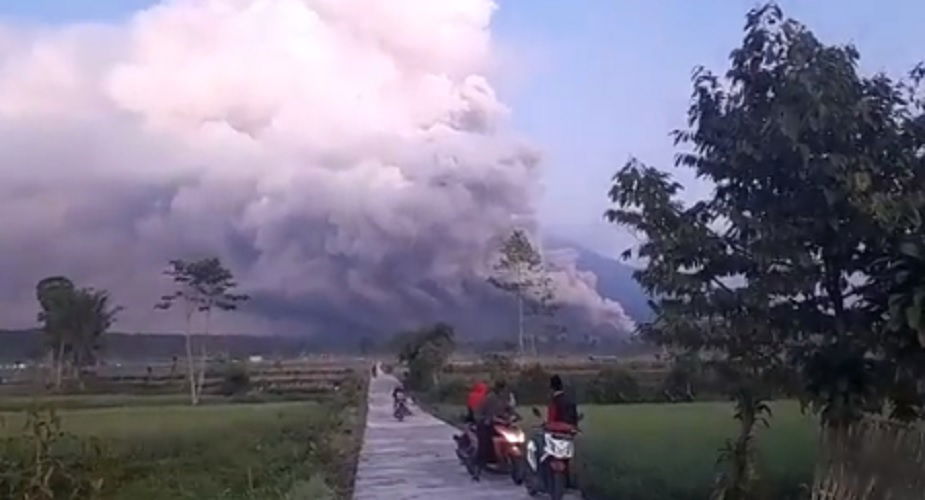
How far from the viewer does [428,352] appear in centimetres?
4381

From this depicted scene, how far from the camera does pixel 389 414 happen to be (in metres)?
30.5

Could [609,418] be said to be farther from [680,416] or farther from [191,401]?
[191,401]

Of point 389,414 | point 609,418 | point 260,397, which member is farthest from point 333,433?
point 260,397

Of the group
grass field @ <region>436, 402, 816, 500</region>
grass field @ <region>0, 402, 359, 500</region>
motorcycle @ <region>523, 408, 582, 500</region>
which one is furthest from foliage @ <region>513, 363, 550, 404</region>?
motorcycle @ <region>523, 408, 582, 500</region>

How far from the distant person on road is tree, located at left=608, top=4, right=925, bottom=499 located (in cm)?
135

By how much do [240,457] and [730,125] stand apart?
11.8 metres

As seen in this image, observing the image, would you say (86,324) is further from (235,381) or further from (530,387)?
(530,387)

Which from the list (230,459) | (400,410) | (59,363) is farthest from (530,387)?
(59,363)

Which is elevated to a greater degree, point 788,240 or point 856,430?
point 788,240

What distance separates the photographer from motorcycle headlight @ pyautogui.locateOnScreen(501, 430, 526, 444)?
42.7 ft

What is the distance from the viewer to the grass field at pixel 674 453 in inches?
456

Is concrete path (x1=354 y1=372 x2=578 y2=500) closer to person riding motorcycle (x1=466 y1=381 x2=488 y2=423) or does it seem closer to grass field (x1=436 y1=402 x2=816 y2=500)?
person riding motorcycle (x1=466 y1=381 x2=488 y2=423)

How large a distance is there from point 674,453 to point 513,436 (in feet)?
18.7

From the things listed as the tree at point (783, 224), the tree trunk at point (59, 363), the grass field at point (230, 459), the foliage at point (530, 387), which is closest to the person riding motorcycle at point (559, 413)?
the tree at point (783, 224)
